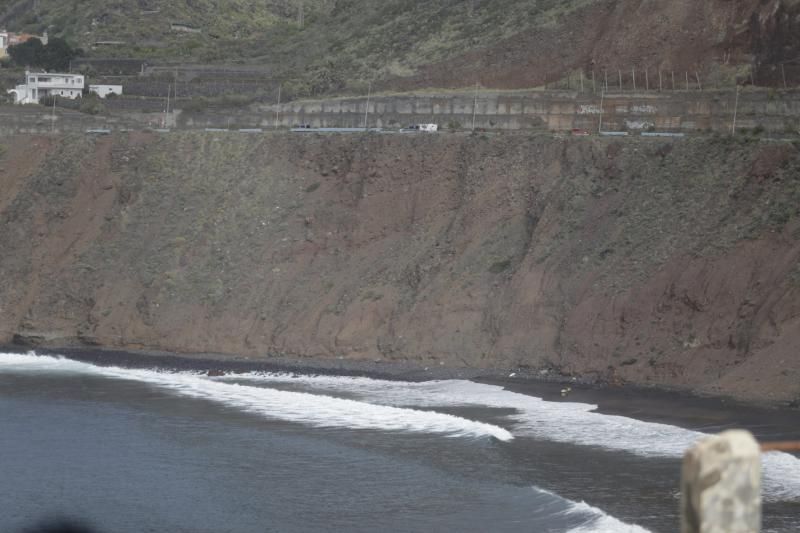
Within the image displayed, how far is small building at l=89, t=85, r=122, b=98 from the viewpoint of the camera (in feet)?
266

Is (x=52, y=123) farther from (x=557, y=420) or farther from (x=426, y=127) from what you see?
(x=557, y=420)

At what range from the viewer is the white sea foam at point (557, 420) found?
83.6 ft

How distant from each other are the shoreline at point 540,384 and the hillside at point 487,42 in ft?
70.9

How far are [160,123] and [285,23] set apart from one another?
1828 inches

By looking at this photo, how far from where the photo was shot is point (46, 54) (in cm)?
9038

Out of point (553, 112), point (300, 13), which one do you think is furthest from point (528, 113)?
point (300, 13)

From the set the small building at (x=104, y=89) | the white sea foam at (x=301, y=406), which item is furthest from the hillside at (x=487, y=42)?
the white sea foam at (x=301, y=406)

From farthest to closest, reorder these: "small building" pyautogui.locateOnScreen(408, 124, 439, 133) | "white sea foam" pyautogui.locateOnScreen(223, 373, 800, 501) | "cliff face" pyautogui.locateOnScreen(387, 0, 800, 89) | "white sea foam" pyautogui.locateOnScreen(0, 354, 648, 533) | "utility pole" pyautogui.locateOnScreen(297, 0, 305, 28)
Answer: "utility pole" pyautogui.locateOnScreen(297, 0, 305, 28)
"cliff face" pyautogui.locateOnScreen(387, 0, 800, 89)
"small building" pyautogui.locateOnScreen(408, 124, 439, 133)
"white sea foam" pyautogui.locateOnScreen(0, 354, 648, 533)
"white sea foam" pyautogui.locateOnScreen(223, 373, 800, 501)

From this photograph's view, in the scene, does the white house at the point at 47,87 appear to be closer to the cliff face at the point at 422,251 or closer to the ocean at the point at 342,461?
the cliff face at the point at 422,251

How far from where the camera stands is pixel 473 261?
44.7 m

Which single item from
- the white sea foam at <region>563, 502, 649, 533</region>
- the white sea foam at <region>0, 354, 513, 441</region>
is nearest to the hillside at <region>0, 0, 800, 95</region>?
the white sea foam at <region>0, 354, 513, 441</region>

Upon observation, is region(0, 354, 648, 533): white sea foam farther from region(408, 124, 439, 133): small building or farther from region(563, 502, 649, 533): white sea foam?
region(408, 124, 439, 133): small building

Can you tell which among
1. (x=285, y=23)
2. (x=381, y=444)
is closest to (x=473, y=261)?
(x=381, y=444)

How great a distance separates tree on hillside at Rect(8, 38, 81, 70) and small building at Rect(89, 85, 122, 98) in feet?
29.9
